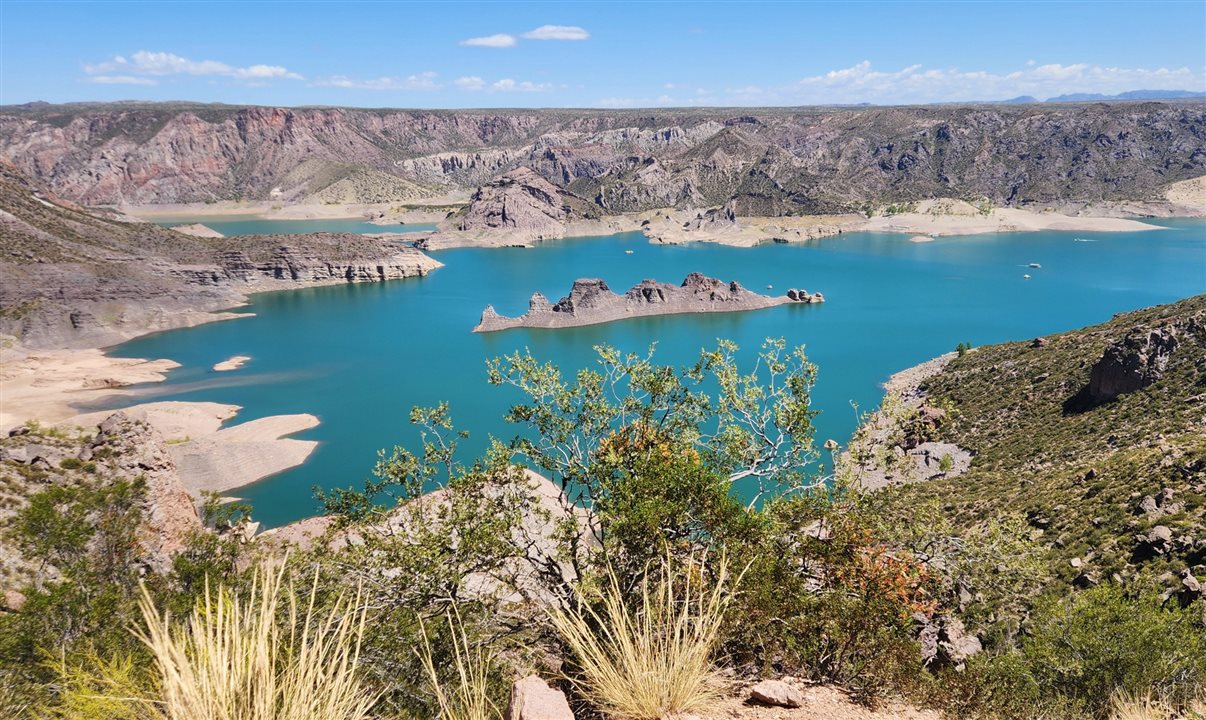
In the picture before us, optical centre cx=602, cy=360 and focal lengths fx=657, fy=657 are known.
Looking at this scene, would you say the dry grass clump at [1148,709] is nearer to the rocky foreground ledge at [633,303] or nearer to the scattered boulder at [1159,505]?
the scattered boulder at [1159,505]

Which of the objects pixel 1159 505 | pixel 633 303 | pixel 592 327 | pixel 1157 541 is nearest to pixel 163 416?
pixel 592 327

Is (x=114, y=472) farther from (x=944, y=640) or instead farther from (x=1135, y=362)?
(x=1135, y=362)

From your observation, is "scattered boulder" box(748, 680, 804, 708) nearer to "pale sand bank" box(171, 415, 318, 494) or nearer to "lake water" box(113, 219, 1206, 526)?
"lake water" box(113, 219, 1206, 526)

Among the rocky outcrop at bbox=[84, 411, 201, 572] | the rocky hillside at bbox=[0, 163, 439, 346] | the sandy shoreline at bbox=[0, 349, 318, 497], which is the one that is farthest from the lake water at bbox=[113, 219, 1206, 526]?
the rocky outcrop at bbox=[84, 411, 201, 572]

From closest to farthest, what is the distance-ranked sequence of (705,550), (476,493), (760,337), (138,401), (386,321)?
(705,550) < (476,493) < (138,401) < (760,337) < (386,321)

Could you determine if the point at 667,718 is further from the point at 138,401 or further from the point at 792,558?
the point at 138,401

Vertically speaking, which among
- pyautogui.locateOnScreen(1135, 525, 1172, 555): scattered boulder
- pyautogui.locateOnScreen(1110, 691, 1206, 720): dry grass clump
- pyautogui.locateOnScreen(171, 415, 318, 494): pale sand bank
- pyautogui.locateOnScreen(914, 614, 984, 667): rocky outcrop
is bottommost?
pyautogui.locateOnScreen(171, 415, 318, 494): pale sand bank

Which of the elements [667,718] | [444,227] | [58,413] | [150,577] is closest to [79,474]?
[150,577]
